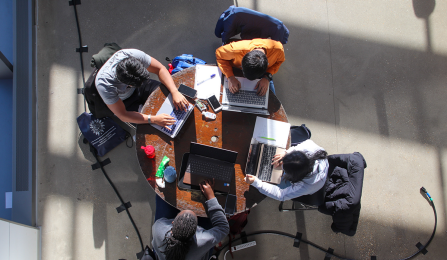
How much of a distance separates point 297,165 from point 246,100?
26.7 inches

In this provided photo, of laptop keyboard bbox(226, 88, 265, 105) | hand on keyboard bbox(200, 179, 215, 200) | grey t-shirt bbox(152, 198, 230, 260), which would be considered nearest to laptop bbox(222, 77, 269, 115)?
laptop keyboard bbox(226, 88, 265, 105)


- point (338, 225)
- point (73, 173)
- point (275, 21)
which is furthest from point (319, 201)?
point (73, 173)

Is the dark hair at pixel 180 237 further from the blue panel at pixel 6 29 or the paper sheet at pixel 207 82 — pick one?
the blue panel at pixel 6 29

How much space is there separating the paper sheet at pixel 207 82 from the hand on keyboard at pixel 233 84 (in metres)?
0.09

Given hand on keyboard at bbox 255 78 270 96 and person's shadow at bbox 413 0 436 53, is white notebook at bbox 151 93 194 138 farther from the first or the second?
person's shadow at bbox 413 0 436 53

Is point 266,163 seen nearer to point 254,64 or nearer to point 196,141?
point 196,141

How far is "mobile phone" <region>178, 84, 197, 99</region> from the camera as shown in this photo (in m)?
2.01

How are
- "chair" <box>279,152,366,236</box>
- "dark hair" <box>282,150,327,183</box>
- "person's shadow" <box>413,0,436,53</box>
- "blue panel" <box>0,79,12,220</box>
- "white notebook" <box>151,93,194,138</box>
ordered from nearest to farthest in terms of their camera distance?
"dark hair" <box>282,150,327,183</box>
"chair" <box>279,152,366,236</box>
"white notebook" <box>151,93,194,138</box>
"blue panel" <box>0,79,12,220</box>
"person's shadow" <box>413,0,436,53</box>

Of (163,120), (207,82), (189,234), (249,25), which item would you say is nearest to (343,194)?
(189,234)

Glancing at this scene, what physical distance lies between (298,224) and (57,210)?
264 cm


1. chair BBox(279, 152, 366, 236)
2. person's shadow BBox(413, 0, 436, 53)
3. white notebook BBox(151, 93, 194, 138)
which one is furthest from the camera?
person's shadow BBox(413, 0, 436, 53)

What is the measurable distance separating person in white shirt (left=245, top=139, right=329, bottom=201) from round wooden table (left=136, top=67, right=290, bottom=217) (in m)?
0.11

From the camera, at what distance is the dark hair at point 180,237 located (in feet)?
5.66

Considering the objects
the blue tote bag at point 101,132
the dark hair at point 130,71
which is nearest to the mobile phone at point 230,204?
the dark hair at point 130,71
